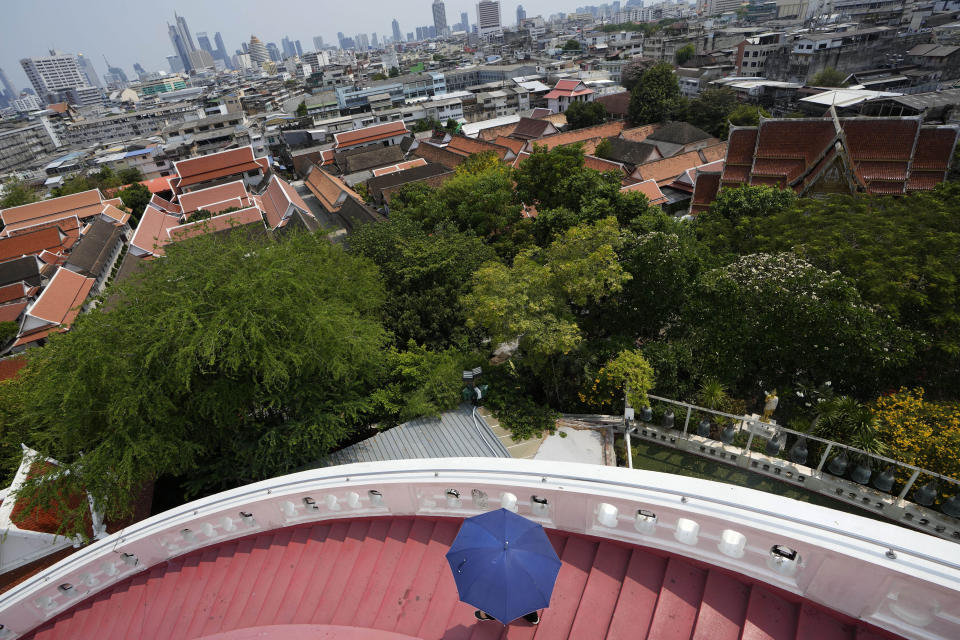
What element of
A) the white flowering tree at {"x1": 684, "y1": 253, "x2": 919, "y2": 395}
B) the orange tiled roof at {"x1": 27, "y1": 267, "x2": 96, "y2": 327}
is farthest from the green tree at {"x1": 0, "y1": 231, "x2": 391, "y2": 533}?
the orange tiled roof at {"x1": 27, "y1": 267, "x2": 96, "y2": 327}

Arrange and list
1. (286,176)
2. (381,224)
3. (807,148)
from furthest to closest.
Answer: (286,176), (807,148), (381,224)

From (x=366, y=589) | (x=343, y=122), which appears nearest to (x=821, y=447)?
(x=366, y=589)

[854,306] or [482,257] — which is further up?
[854,306]

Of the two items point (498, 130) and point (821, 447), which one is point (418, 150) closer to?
point (498, 130)

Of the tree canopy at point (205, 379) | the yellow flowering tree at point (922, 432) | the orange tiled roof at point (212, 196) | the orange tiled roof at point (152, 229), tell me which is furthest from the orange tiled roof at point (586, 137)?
the yellow flowering tree at point (922, 432)

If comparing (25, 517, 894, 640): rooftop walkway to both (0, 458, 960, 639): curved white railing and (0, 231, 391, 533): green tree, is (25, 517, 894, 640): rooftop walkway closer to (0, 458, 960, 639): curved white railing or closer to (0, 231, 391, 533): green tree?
(0, 458, 960, 639): curved white railing

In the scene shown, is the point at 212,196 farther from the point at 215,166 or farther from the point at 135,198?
the point at 135,198

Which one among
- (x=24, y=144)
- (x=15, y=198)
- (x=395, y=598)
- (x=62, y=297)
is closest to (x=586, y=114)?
(x=62, y=297)
